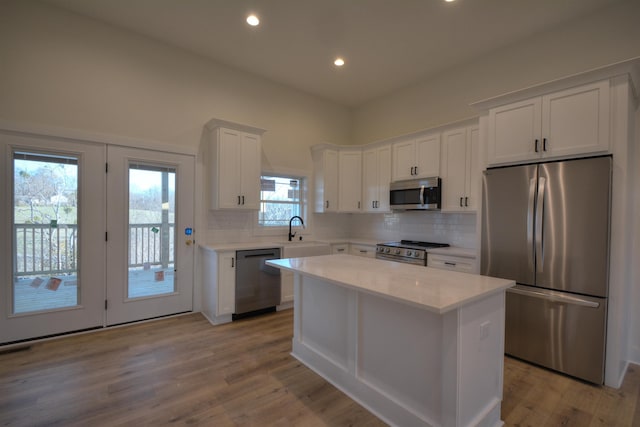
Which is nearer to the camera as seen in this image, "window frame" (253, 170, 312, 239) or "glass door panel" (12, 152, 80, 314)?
"glass door panel" (12, 152, 80, 314)

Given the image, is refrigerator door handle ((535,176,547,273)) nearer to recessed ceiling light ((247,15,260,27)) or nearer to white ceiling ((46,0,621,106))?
white ceiling ((46,0,621,106))

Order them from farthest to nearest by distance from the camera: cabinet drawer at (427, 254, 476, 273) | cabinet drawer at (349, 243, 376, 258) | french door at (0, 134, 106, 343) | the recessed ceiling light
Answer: cabinet drawer at (349, 243, 376, 258), cabinet drawer at (427, 254, 476, 273), the recessed ceiling light, french door at (0, 134, 106, 343)

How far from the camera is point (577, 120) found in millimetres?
2482

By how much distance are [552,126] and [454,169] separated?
1268 mm

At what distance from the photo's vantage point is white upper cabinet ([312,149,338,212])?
194 inches

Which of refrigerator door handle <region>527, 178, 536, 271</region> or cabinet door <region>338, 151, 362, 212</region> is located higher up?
cabinet door <region>338, 151, 362, 212</region>

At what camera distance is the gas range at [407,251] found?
378cm

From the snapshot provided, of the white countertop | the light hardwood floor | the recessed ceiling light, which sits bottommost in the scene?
the light hardwood floor

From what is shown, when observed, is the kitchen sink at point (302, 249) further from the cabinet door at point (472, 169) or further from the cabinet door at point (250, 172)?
the cabinet door at point (472, 169)

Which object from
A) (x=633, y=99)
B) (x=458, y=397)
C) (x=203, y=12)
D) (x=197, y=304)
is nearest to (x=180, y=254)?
(x=197, y=304)

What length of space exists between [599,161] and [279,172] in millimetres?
3694

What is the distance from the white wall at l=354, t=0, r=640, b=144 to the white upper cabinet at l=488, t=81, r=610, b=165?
971 mm

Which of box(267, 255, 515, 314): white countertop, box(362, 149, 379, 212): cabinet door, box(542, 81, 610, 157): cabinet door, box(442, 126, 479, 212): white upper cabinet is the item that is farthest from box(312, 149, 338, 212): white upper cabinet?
box(542, 81, 610, 157): cabinet door

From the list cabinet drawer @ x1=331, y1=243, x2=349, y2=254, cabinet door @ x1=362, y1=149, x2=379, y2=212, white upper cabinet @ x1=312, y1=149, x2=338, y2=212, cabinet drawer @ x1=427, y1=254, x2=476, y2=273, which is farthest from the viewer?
white upper cabinet @ x1=312, y1=149, x2=338, y2=212
